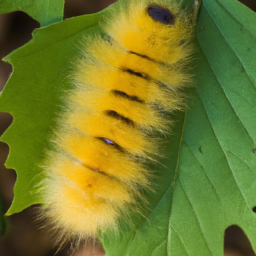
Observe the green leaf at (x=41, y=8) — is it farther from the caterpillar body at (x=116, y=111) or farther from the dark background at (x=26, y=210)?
the dark background at (x=26, y=210)

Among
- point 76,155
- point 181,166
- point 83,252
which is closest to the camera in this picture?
point 76,155

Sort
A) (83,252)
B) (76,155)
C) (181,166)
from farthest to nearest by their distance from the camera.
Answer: (83,252) → (181,166) → (76,155)

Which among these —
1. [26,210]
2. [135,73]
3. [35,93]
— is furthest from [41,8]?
[26,210]

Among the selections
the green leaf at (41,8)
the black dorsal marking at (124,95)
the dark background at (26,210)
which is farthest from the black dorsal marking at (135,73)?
the dark background at (26,210)

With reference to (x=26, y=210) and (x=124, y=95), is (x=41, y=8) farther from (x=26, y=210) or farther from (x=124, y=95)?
(x=26, y=210)

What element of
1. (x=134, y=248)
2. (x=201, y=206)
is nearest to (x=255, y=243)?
(x=201, y=206)

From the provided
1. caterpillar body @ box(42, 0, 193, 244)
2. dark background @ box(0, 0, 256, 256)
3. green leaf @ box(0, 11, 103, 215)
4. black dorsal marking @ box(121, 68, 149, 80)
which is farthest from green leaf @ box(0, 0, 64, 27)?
dark background @ box(0, 0, 256, 256)

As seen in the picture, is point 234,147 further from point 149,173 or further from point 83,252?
point 83,252
